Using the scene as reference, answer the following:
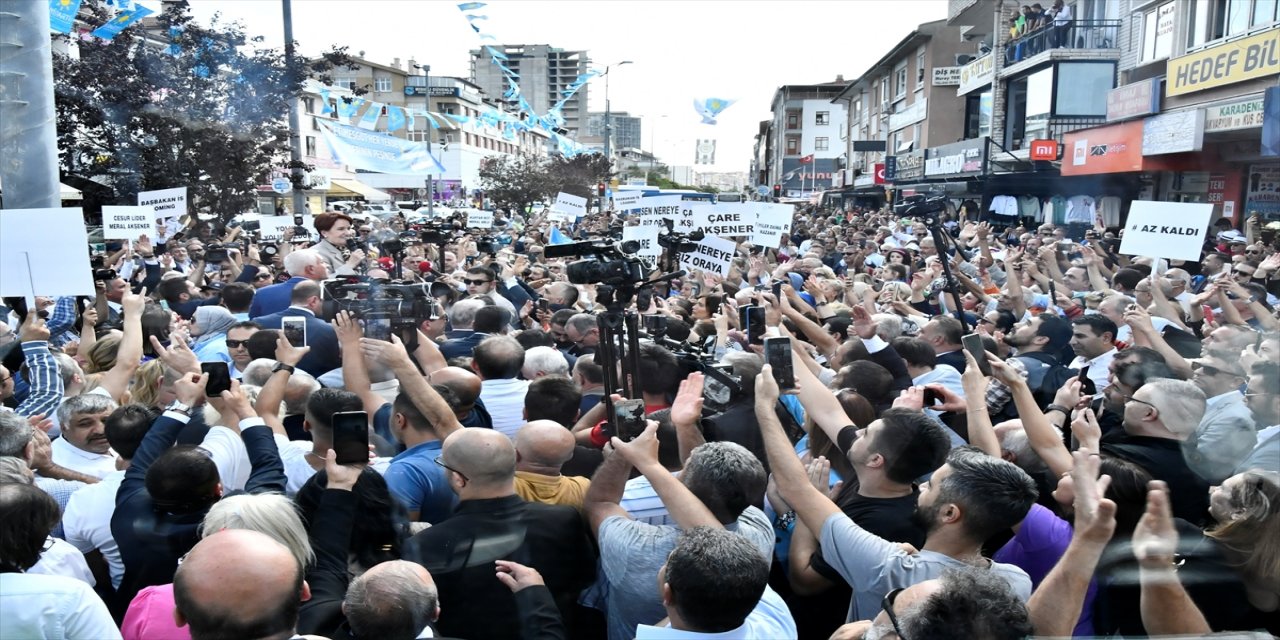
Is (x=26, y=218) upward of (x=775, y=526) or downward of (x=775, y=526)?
upward

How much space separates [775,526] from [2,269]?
4.76 metres

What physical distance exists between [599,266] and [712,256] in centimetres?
453

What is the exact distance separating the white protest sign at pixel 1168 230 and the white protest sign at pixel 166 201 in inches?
404

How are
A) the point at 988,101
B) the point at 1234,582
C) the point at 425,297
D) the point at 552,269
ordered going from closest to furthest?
the point at 1234,582 → the point at 425,297 → the point at 552,269 → the point at 988,101

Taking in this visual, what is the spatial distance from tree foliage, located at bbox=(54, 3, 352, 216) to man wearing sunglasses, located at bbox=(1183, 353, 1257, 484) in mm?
16426

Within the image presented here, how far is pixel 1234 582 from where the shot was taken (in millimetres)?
2566

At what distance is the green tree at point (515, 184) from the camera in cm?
3966

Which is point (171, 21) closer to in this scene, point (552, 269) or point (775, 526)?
point (552, 269)

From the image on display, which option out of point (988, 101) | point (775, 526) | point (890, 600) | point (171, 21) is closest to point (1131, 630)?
point (890, 600)

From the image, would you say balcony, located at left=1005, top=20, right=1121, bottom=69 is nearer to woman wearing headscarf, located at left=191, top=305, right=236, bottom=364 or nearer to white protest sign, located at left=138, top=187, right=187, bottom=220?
white protest sign, located at left=138, top=187, right=187, bottom=220

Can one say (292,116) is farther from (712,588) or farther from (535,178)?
(535,178)

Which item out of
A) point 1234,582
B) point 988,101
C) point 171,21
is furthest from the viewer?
point 988,101

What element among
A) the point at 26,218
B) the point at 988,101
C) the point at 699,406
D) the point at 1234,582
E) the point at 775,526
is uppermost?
the point at 988,101

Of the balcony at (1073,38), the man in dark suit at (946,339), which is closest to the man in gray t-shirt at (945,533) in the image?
the man in dark suit at (946,339)
